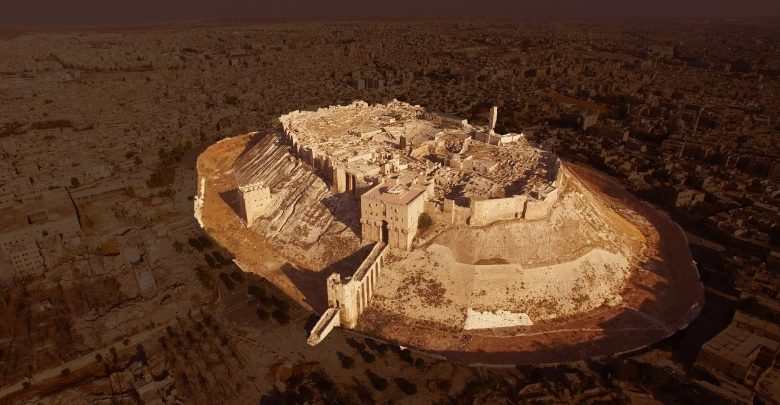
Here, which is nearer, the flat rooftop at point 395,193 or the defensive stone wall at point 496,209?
the flat rooftop at point 395,193

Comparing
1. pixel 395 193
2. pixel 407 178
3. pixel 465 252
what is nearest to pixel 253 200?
pixel 407 178

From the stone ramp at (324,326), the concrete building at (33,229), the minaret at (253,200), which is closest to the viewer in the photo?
the stone ramp at (324,326)

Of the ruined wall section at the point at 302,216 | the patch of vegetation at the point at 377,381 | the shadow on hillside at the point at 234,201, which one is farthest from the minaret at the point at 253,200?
the patch of vegetation at the point at 377,381

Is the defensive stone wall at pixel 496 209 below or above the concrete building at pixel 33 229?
above

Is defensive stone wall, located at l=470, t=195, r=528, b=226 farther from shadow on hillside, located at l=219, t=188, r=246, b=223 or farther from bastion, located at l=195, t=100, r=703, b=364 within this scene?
shadow on hillside, located at l=219, t=188, r=246, b=223

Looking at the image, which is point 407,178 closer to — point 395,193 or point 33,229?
point 395,193

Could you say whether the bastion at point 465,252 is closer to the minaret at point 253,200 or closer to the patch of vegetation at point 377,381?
the minaret at point 253,200

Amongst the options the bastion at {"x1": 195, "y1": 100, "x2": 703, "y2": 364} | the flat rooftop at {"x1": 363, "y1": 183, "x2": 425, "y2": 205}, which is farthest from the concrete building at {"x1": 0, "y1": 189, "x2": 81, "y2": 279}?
the flat rooftop at {"x1": 363, "y1": 183, "x2": 425, "y2": 205}

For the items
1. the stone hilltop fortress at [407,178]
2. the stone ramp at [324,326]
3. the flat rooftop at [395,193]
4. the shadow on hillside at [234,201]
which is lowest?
the shadow on hillside at [234,201]
